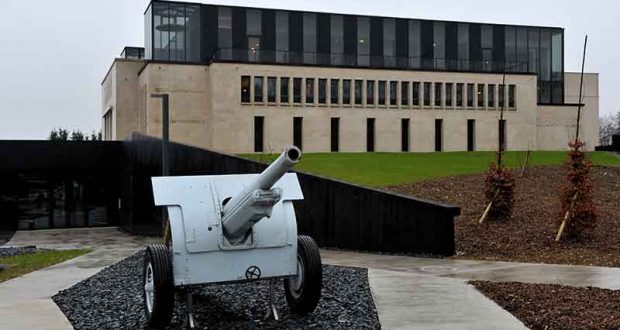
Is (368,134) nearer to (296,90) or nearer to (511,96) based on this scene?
(296,90)

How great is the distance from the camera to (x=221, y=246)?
8.20 meters

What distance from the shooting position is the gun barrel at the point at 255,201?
7.01 m

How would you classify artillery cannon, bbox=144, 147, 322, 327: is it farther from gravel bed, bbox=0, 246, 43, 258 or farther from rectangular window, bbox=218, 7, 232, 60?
rectangular window, bbox=218, 7, 232, 60

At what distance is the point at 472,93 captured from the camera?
185 ft

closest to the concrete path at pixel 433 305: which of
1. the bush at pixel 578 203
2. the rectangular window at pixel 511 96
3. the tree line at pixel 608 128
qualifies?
the bush at pixel 578 203

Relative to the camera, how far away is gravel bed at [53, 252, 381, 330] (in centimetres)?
855

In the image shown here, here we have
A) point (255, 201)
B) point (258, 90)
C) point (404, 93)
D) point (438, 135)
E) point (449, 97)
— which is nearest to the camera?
point (255, 201)

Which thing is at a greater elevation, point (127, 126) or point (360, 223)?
point (127, 126)

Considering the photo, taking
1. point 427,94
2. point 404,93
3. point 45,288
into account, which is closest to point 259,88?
point 404,93

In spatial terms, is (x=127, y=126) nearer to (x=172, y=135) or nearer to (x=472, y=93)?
(x=172, y=135)

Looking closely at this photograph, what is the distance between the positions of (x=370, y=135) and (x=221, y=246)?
4665 centimetres

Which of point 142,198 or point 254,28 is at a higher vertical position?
point 254,28

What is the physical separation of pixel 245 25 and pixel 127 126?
12.8 m

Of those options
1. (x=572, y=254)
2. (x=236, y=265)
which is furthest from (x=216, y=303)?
(x=572, y=254)
